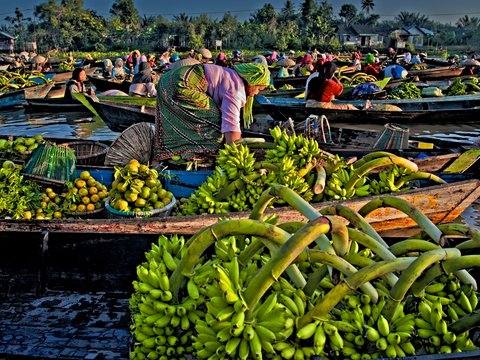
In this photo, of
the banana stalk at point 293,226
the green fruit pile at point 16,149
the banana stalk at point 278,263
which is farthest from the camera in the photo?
the green fruit pile at point 16,149

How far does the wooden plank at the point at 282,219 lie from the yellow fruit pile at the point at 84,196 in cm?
57

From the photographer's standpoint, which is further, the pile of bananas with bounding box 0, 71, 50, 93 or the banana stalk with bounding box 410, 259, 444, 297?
the pile of bananas with bounding box 0, 71, 50, 93

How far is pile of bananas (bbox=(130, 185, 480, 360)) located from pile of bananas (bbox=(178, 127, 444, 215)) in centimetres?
220

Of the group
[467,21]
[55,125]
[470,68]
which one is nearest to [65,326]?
[55,125]

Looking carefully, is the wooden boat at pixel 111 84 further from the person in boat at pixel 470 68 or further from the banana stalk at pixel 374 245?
the banana stalk at pixel 374 245

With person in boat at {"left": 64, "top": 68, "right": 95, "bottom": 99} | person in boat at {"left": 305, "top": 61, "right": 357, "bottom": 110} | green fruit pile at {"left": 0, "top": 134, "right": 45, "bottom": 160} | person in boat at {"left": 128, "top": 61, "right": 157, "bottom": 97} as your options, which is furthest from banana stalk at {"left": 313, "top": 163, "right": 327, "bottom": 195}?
person in boat at {"left": 64, "top": 68, "right": 95, "bottom": 99}

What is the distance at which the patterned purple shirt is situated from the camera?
203 inches

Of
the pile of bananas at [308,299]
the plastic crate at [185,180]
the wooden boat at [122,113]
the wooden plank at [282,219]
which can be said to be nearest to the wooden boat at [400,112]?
the wooden boat at [122,113]

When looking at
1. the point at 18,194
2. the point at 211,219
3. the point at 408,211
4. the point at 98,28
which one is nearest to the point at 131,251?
the point at 211,219

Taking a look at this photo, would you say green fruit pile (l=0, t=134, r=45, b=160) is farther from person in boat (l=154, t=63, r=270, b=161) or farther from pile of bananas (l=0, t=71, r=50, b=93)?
pile of bananas (l=0, t=71, r=50, b=93)

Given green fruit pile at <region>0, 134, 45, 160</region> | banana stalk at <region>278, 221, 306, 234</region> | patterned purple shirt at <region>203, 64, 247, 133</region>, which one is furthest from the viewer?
green fruit pile at <region>0, 134, 45, 160</region>

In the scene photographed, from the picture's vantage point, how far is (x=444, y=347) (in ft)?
6.09

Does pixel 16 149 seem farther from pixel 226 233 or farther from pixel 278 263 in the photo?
pixel 278 263

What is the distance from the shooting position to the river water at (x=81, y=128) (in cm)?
1248
